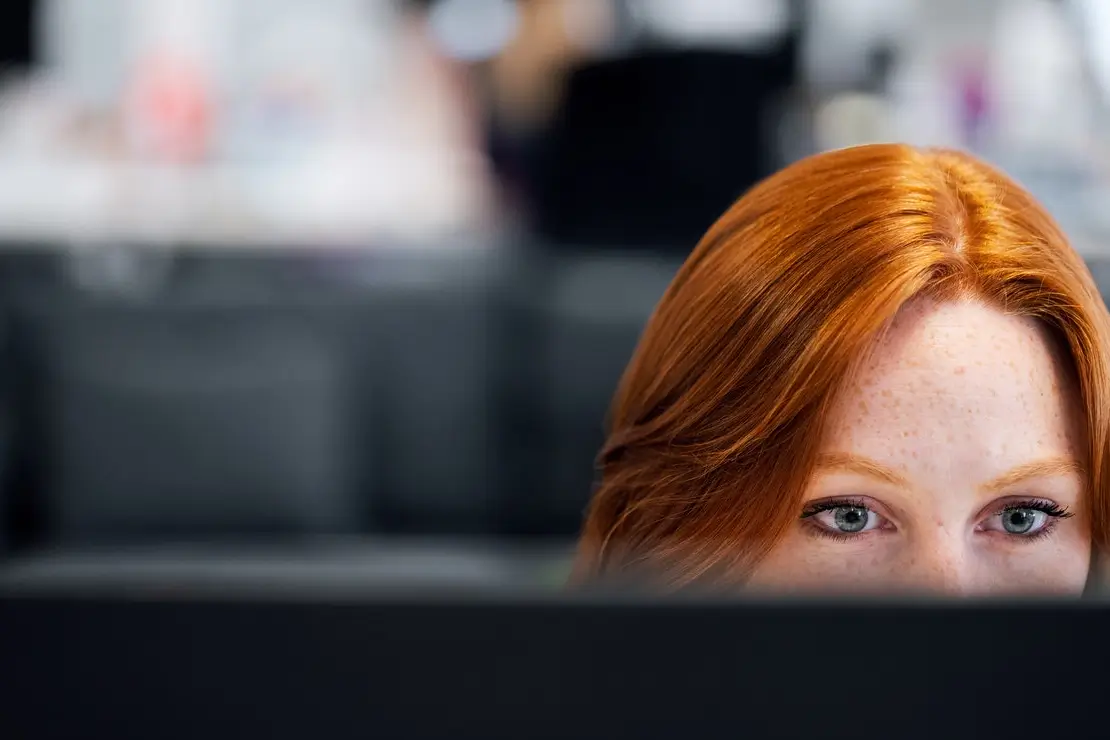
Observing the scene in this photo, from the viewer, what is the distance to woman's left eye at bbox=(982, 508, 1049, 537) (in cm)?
57

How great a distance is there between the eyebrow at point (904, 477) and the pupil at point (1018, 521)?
0.02m

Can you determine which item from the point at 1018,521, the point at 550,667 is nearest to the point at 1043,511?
the point at 1018,521

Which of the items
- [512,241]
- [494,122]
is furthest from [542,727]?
[494,122]

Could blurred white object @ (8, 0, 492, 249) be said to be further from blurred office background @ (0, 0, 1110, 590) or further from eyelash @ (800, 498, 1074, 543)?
eyelash @ (800, 498, 1074, 543)

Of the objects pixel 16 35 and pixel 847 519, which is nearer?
pixel 847 519

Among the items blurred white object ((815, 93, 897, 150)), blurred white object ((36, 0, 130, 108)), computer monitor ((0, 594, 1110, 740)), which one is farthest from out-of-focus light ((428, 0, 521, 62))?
computer monitor ((0, 594, 1110, 740))

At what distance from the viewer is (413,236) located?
3.13 m

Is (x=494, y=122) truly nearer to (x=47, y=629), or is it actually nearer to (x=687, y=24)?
(x=687, y=24)

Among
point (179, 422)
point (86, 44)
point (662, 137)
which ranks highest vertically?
point (86, 44)

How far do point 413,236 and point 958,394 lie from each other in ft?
8.67

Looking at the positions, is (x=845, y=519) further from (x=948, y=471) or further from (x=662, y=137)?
(x=662, y=137)

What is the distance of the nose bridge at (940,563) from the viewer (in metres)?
0.54

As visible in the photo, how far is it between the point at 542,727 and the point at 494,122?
3.33m

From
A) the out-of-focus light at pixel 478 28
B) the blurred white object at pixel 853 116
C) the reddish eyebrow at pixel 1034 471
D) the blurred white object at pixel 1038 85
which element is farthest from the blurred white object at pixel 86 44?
the reddish eyebrow at pixel 1034 471
